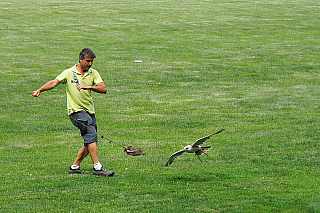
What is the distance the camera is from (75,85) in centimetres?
930

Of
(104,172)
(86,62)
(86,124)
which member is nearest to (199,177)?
(104,172)

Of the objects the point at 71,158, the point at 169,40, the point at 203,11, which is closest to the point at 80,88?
the point at 71,158

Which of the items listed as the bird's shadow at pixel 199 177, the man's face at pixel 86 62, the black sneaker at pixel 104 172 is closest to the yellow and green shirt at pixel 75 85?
the man's face at pixel 86 62

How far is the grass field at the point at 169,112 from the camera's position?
8586 millimetres

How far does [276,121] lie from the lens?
14.5 m

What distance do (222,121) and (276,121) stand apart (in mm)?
1398

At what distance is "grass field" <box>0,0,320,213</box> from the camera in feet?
28.2

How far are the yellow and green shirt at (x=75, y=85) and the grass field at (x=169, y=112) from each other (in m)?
1.21

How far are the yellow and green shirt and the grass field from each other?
121cm

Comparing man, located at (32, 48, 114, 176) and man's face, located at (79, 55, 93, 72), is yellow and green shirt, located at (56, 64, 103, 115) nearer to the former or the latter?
man, located at (32, 48, 114, 176)

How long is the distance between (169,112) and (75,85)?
717cm

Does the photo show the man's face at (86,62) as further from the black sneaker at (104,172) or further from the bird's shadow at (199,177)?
the bird's shadow at (199,177)

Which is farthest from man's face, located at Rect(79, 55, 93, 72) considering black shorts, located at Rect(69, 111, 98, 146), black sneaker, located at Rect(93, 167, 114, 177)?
black sneaker, located at Rect(93, 167, 114, 177)

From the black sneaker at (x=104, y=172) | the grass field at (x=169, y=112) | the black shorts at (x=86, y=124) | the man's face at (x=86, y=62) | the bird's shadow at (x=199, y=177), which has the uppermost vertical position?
the man's face at (x=86, y=62)
